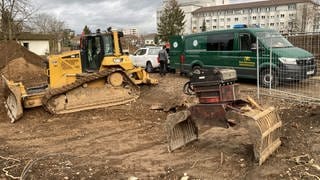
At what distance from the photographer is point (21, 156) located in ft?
23.6

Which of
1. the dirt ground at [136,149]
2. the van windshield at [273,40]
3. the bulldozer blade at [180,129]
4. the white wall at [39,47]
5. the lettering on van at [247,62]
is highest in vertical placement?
the white wall at [39,47]

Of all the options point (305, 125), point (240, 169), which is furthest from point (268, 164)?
point (305, 125)

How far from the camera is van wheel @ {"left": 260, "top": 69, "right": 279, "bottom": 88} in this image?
40.4 ft

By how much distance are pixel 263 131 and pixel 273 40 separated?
8.51 m

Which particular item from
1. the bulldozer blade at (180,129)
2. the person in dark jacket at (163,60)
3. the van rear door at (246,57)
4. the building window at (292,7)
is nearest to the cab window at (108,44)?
the van rear door at (246,57)

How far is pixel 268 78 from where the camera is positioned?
1313 centimetres

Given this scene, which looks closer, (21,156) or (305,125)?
(21,156)

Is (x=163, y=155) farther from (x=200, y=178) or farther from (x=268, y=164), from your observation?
(x=268, y=164)

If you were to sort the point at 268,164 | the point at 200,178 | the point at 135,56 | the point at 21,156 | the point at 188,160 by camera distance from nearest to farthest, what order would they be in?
1. the point at 200,178
2. the point at 268,164
3. the point at 188,160
4. the point at 21,156
5. the point at 135,56

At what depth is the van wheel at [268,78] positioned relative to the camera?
12.3 m

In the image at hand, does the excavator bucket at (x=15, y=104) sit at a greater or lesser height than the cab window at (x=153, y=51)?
lesser

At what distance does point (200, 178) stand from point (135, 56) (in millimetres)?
17392

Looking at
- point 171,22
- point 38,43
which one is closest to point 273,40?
point 171,22

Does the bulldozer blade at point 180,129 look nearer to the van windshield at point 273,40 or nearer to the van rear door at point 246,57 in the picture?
the van windshield at point 273,40
